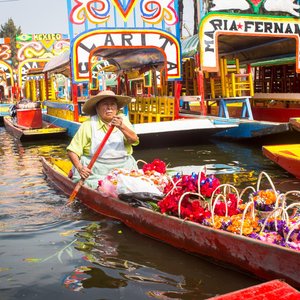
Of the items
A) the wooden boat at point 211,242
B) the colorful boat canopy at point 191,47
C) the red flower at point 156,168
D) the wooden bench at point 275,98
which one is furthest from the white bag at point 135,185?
the wooden bench at point 275,98

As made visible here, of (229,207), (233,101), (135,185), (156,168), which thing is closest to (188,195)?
(229,207)

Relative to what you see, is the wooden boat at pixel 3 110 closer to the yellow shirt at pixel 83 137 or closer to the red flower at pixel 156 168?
the yellow shirt at pixel 83 137

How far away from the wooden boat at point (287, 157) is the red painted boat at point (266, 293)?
17.2 feet

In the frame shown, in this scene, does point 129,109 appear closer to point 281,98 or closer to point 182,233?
point 281,98

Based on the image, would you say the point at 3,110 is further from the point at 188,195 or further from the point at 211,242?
the point at 211,242

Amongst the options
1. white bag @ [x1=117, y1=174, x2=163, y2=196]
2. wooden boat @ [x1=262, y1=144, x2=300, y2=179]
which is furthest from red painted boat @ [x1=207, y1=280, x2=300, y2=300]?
wooden boat @ [x1=262, y1=144, x2=300, y2=179]

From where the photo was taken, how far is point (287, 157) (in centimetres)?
832

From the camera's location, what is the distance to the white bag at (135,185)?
17.5ft

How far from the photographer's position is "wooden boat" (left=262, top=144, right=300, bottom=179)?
26.7 feet

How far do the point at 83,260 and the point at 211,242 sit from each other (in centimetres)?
123

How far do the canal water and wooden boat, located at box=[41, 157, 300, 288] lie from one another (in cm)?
10

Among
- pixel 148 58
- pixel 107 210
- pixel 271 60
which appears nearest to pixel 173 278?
pixel 107 210

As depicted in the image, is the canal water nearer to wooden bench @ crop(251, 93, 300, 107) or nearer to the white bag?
the white bag

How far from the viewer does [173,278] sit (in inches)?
162
